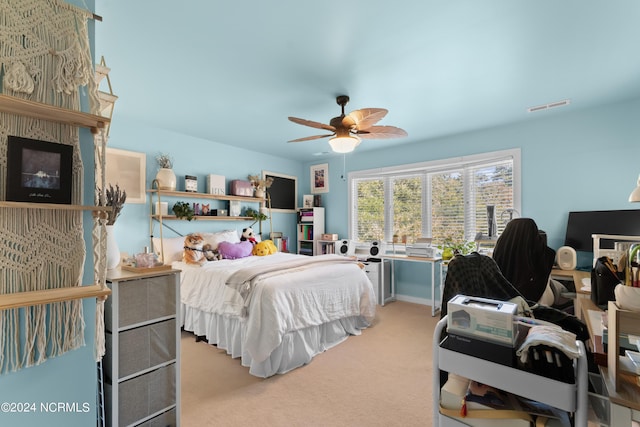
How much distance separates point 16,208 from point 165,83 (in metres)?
1.92

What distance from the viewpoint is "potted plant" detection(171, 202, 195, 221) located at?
3832mm

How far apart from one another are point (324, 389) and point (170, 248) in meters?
2.61

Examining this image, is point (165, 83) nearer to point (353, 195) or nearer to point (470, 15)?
point (470, 15)

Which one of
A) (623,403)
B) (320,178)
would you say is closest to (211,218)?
(320,178)

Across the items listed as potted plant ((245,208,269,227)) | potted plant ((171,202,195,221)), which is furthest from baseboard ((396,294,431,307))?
potted plant ((171,202,195,221))

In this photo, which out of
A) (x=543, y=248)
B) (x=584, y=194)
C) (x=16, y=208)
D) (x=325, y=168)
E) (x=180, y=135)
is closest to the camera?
(x=16, y=208)

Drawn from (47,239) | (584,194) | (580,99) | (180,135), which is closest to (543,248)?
(584,194)

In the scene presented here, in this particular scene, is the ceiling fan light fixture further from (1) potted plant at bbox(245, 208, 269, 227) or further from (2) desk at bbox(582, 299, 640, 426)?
(1) potted plant at bbox(245, 208, 269, 227)

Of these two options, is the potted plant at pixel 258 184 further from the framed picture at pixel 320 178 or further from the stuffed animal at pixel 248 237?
the framed picture at pixel 320 178

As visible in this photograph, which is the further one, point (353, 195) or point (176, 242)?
point (353, 195)

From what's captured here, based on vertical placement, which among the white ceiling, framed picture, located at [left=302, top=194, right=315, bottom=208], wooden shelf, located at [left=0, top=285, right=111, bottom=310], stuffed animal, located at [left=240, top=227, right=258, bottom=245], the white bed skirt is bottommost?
the white bed skirt

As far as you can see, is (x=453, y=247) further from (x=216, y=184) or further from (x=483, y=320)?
(x=216, y=184)

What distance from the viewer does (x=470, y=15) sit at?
168cm

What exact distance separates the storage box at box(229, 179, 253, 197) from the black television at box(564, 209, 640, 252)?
418cm
